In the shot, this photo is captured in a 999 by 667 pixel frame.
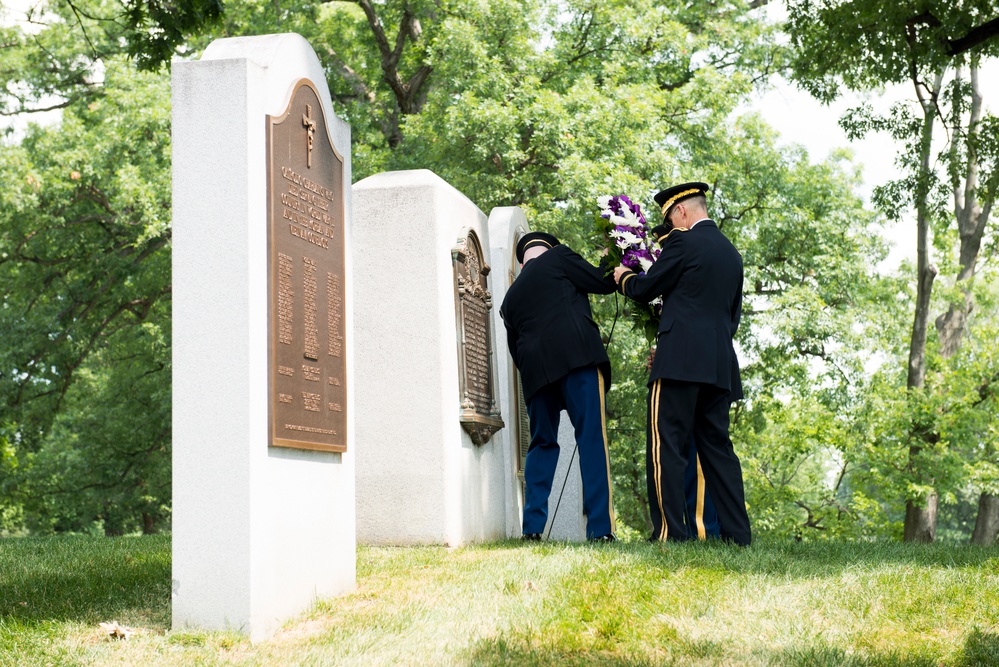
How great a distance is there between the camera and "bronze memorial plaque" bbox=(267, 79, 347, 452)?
207 inches

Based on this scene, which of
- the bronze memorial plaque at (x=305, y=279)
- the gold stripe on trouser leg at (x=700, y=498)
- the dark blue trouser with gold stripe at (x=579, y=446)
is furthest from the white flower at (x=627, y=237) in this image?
the bronze memorial plaque at (x=305, y=279)

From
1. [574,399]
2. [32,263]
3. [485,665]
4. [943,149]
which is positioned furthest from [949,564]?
[32,263]

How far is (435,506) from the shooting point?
8.11 metres

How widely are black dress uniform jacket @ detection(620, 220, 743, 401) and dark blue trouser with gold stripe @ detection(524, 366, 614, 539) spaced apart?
0.94 m

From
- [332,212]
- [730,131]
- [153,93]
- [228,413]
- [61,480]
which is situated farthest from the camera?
[61,480]

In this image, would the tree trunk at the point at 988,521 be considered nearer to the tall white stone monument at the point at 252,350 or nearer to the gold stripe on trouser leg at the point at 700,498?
the gold stripe on trouser leg at the point at 700,498

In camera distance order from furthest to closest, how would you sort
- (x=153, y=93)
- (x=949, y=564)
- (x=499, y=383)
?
(x=153, y=93)
(x=499, y=383)
(x=949, y=564)

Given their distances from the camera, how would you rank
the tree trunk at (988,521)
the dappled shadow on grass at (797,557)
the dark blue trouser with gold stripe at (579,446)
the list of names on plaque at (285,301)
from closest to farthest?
the list of names on plaque at (285,301) < the dappled shadow on grass at (797,557) < the dark blue trouser with gold stripe at (579,446) < the tree trunk at (988,521)

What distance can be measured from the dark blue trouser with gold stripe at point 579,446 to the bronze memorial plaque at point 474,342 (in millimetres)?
497

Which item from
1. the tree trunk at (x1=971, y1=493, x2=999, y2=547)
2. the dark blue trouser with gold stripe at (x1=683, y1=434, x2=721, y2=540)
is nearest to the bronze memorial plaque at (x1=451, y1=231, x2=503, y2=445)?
the dark blue trouser with gold stripe at (x1=683, y1=434, x2=721, y2=540)

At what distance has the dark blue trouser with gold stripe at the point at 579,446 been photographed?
8148 millimetres

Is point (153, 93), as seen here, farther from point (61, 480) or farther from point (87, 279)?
point (61, 480)

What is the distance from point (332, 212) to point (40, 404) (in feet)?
61.4

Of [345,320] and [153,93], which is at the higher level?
[153,93]
